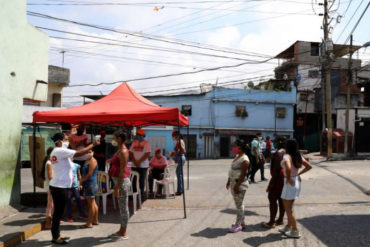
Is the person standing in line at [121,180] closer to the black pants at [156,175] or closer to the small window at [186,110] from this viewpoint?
the black pants at [156,175]

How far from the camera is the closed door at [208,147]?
3111 centimetres

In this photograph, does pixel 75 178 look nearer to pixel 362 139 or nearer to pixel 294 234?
pixel 294 234

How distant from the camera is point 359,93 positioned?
35.9m

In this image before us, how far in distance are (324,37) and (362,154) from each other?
841 cm

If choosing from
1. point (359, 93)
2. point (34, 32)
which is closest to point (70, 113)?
point (34, 32)

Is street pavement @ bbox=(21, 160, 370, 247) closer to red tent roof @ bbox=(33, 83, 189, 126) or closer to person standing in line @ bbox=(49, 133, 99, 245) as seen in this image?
person standing in line @ bbox=(49, 133, 99, 245)

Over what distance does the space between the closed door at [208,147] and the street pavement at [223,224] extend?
21.2 meters

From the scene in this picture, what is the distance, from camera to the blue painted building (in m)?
31.2

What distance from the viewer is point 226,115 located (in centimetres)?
3144

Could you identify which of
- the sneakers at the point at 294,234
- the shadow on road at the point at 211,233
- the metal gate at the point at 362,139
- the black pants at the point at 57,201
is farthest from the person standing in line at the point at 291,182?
the metal gate at the point at 362,139

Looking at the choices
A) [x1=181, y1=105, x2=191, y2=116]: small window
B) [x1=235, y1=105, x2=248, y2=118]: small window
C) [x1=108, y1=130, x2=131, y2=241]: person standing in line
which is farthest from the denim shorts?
[x1=235, y1=105, x2=248, y2=118]: small window

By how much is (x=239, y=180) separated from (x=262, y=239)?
3.26ft

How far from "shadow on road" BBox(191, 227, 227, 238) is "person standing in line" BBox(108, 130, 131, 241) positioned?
3.87 feet

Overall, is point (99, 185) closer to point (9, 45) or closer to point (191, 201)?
point (191, 201)
